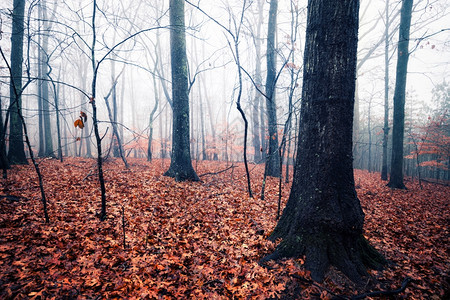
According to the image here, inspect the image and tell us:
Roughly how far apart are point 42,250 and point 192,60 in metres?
19.9

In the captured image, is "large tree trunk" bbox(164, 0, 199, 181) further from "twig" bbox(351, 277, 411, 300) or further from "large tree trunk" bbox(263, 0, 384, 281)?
"twig" bbox(351, 277, 411, 300)

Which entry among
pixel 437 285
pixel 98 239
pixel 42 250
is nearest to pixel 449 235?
pixel 437 285

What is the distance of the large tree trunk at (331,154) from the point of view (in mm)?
2551

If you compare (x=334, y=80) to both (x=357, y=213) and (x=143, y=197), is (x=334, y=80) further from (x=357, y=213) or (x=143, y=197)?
(x=143, y=197)

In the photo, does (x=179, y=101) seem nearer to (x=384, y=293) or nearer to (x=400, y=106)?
(x=384, y=293)

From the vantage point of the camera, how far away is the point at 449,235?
12.9 feet

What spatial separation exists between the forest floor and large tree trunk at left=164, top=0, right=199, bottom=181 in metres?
1.30

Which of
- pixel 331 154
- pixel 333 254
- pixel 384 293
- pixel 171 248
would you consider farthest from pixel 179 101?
pixel 384 293

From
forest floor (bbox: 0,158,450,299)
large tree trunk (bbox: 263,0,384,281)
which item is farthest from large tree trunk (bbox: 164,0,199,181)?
large tree trunk (bbox: 263,0,384,281)

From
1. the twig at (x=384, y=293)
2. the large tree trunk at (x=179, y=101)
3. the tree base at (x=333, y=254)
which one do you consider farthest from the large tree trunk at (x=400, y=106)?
the large tree trunk at (x=179, y=101)

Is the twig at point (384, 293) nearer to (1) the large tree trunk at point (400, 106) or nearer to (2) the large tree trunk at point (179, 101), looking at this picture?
(2) the large tree trunk at point (179, 101)

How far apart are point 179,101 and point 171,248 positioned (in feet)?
15.8

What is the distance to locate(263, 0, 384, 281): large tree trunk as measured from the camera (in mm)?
2551

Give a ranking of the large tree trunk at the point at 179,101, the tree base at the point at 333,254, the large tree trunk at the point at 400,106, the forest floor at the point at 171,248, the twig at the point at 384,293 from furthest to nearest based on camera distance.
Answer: the large tree trunk at the point at 400,106
the large tree trunk at the point at 179,101
the tree base at the point at 333,254
the forest floor at the point at 171,248
the twig at the point at 384,293
